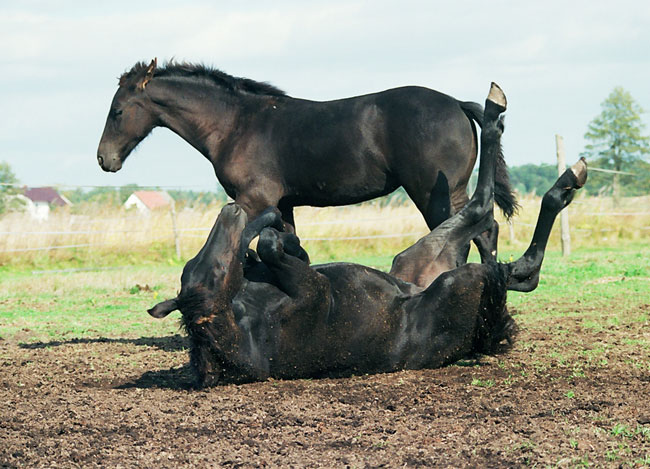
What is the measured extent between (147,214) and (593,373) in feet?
52.4

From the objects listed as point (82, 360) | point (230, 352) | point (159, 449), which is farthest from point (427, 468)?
point (82, 360)

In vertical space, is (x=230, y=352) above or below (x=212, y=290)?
below

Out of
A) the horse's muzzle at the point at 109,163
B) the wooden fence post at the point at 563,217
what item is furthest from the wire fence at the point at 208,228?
the horse's muzzle at the point at 109,163

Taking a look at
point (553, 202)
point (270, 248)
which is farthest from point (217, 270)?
point (553, 202)

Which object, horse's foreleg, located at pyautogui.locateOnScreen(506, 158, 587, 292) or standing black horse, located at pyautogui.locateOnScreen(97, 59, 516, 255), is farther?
standing black horse, located at pyautogui.locateOnScreen(97, 59, 516, 255)

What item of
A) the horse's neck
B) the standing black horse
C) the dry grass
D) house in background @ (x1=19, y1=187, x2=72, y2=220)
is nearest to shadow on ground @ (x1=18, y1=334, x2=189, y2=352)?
the standing black horse

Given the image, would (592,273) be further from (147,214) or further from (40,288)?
(147,214)

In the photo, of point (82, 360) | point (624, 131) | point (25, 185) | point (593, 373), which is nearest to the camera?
point (593, 373)

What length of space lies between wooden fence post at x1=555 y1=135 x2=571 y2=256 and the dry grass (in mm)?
2815

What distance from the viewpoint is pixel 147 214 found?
19.2m

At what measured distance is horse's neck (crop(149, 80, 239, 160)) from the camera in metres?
7.74

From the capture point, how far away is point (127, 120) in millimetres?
8008

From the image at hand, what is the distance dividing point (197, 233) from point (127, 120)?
10.8 m

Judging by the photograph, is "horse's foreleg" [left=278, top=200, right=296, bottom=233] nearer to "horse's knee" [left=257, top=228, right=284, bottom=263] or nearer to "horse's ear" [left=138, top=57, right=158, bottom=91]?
"horse's ear" [left=138, top=57, right=158, bottom=91]
